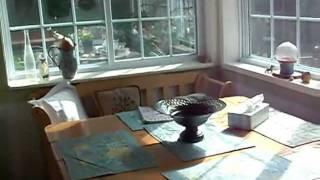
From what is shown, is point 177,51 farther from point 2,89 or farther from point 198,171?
point 198,171

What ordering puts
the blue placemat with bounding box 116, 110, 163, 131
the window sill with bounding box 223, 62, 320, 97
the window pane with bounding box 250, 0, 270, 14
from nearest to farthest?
the blue placemat with bounding box 116, 110, 163, 131 < the window sill with bounding box 223, 62, 320, 97 < the window pane with bounding box 250, 0, 270, 14

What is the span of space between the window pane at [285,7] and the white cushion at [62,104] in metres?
1.35

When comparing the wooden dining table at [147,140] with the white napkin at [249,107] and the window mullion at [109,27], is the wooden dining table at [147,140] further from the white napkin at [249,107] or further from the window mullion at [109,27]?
the window mullion at [109,27]

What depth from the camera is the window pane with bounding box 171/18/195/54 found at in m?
3.30

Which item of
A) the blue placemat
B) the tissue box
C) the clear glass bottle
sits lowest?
the blue placemat

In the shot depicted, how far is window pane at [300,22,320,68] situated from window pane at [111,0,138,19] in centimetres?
119

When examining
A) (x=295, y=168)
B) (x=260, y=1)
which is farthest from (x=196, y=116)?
(x=260, y=1)

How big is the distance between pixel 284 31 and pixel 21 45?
171cm

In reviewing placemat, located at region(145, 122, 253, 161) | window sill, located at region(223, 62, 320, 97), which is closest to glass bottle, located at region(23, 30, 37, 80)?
placemat, located at region(145, 122, 253, 161)

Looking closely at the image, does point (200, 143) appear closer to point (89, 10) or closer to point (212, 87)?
point (212, 87)

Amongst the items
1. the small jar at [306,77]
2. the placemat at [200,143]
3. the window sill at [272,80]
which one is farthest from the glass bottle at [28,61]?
the small jar at [306,77]

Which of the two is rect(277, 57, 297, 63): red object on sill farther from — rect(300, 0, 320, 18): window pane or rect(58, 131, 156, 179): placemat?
rect(58, 131, 156, 179): placemat

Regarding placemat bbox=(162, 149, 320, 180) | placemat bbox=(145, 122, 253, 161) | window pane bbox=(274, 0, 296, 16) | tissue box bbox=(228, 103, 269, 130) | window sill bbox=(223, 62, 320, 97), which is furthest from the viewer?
window pane bbox=(274, 0, 296, 16)

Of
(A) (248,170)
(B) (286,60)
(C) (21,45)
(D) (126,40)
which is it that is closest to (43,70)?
(C) (21,45)
